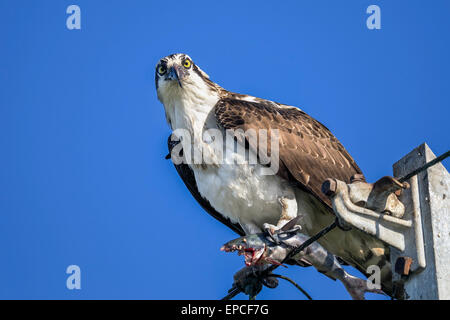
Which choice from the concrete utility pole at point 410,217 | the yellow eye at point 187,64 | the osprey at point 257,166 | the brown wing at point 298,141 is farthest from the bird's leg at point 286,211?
the concrete utility pole at point 410,217

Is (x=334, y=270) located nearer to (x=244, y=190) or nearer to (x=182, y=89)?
(x=244, y=190)

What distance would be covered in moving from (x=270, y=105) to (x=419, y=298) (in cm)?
421

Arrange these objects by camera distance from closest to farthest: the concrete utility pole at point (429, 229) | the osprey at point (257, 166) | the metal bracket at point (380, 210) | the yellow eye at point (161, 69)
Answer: the concrete utility pole at point (429, 229) → the metal bracket at point (380, 210) → the osprey at point (257, 166) → the yellow eye at point (161, 69)

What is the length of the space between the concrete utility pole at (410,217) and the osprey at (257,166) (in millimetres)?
2103

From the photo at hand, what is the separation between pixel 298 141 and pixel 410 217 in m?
3.20

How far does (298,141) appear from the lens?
8703 millimetres

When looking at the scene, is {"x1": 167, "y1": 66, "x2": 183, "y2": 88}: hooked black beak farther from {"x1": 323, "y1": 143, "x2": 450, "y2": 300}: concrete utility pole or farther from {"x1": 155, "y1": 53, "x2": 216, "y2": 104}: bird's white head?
{"x1": 323, "y1": 143, "x2": 450, "y2": 300}: concrete utility pole

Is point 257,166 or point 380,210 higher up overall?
point 257,166

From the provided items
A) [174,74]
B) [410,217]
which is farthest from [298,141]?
[410,217]

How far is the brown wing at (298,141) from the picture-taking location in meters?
8.42

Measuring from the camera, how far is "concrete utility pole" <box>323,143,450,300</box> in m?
5.29

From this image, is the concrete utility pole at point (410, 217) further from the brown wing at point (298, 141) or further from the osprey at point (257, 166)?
the brown wing at point (298, 141)

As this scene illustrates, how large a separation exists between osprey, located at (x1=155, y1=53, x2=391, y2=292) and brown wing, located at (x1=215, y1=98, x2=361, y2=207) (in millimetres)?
11
